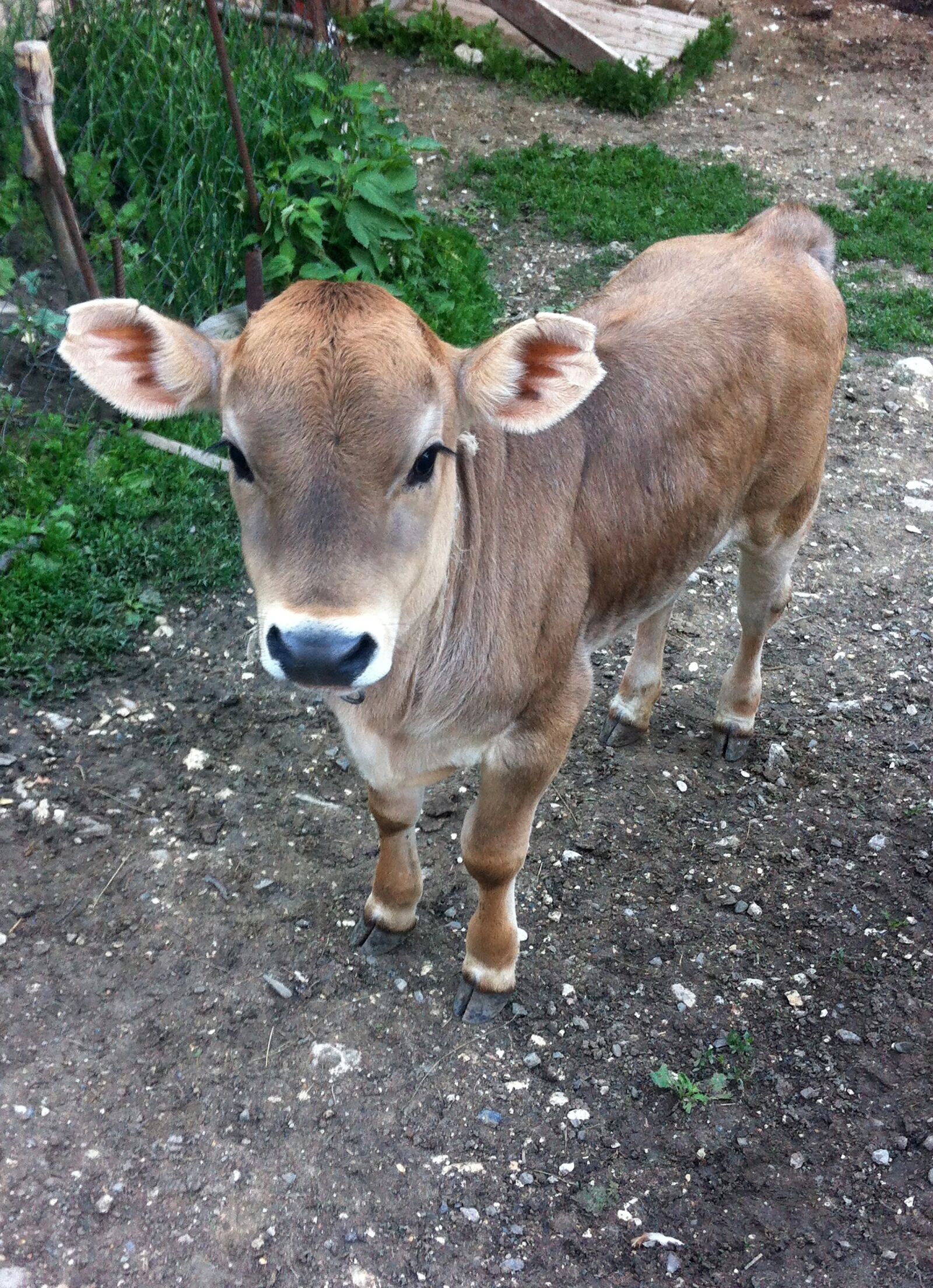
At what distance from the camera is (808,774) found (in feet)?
15.8

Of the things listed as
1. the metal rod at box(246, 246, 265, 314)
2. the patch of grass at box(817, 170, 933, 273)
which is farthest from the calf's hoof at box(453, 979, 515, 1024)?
the patch of grass at box(817, 170, 933, 273)

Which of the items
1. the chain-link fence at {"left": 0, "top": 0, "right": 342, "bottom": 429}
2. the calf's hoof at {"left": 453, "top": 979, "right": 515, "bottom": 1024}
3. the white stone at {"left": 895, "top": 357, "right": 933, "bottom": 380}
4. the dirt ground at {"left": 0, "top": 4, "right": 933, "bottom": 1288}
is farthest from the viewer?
the white stone at {"left": 895, "top": 357, "right": 933, "bottom": 380}

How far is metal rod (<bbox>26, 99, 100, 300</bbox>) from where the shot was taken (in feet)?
16.5

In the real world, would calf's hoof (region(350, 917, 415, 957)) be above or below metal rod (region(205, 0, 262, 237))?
below

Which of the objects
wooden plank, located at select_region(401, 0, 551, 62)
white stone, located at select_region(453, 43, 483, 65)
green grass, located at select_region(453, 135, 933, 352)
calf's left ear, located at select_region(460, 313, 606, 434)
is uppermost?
calf's left ear, located at select_region(460, 313, 606, 434)

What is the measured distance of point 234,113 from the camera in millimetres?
5445

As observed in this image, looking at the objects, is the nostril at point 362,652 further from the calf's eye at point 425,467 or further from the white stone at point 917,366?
the white stone at point 917,366

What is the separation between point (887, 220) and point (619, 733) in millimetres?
5811

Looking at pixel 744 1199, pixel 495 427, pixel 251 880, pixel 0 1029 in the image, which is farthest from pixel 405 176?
pixel 744 1199

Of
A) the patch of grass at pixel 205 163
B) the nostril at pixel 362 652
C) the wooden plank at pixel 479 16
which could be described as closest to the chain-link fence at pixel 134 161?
the patch of grass at pixel 205 163

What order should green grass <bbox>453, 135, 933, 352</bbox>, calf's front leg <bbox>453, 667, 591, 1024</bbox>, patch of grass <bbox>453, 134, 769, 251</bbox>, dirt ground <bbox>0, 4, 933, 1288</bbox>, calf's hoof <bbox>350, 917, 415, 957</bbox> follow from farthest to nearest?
patch of grass <bbox>453, 134, 769, 251</bbox> < green grass <bbox>453, 135, 933, 352</bbox> < calf's hoof <bbox>350, 917, 415, 957</bbox> < calf's front leg <bbox>453, 667, 591, 1024</bbox> < dirt ground <bbox>0, 4, 933, 1288</bbox>

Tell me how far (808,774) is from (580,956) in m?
1.43

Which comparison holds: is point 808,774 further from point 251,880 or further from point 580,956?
point 251,880

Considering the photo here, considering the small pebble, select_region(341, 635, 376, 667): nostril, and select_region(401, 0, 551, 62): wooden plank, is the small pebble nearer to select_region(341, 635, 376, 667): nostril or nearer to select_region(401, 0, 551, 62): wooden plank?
select_region(341, 635, 376, 667): nostril
